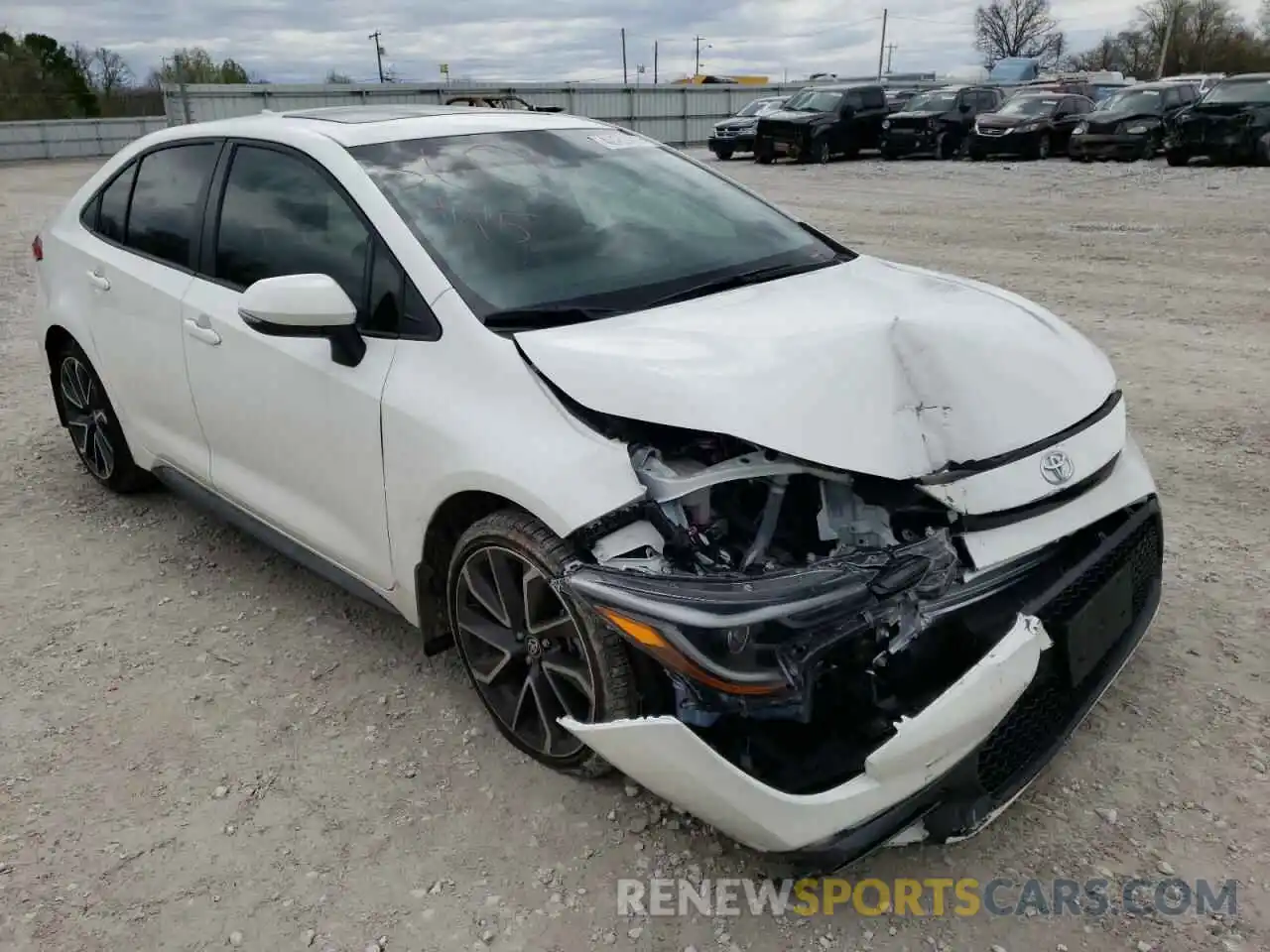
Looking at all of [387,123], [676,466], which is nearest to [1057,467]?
[676,466]

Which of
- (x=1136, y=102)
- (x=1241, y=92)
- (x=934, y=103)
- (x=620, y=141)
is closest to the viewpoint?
A: (x=620, y=141)

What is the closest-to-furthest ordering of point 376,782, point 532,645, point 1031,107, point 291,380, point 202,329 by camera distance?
point 532,645
point 376,782
point 291,380
point 202,329
point 1031,107

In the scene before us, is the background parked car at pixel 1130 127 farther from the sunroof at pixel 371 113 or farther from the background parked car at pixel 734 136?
the sunroof at pixel 371 113

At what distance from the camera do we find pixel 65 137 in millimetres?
33562

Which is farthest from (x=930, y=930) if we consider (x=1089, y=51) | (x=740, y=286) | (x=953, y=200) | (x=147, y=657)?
(x=1089, y=51)

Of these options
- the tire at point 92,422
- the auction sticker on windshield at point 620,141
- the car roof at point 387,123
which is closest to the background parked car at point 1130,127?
the auction sticker on windshield at point 620,141

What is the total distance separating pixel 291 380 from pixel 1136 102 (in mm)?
21694

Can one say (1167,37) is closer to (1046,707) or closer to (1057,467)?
(1057,467)

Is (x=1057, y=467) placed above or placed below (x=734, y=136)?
above

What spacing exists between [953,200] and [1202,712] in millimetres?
13274

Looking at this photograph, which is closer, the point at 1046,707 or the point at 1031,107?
the point at 1046,707

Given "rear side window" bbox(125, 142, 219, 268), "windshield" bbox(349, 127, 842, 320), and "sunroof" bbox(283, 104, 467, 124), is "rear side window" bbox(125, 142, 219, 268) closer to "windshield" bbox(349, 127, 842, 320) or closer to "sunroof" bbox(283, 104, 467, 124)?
"sunroof" bbox(283, 104, 467, 124)

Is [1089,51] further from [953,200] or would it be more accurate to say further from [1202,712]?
[1202,712]

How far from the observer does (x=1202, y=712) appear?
2.85 meters
